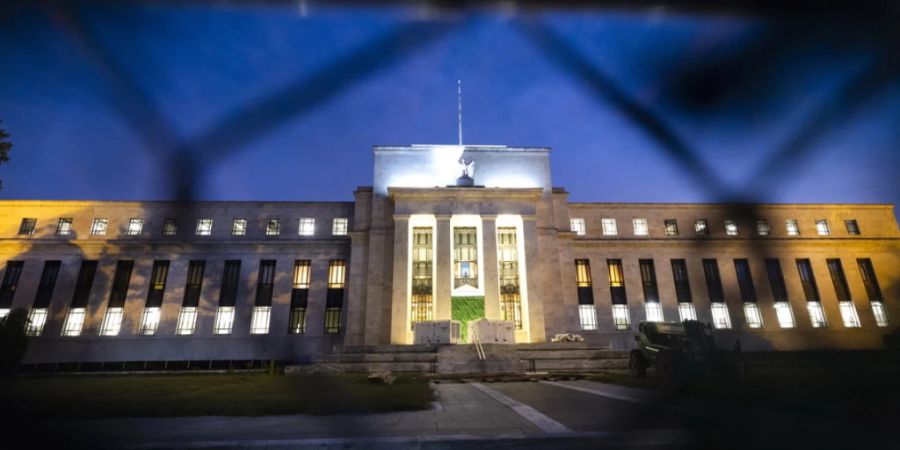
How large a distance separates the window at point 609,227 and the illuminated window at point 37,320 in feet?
164

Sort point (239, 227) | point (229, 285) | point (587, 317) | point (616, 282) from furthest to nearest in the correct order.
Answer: point (239, 227) → point (616, 282) → point (587, 317) → point (229, 285)

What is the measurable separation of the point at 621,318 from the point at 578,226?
9.44m

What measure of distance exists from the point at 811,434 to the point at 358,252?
35.1 metres

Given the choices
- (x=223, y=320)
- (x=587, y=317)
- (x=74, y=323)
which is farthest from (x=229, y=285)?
(x=587, y=317)

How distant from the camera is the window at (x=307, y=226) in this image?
39.3m

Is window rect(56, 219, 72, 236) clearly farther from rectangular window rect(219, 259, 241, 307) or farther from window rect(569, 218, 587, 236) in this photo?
window rect(569, 218, 587, 236)

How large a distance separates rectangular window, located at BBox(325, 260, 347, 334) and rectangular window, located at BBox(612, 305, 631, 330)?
961 inches

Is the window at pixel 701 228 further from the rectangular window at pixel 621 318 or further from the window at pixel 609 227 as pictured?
the window at pixel 609 227

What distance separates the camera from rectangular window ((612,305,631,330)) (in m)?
36.5

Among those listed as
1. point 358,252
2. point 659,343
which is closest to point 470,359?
point 659,343

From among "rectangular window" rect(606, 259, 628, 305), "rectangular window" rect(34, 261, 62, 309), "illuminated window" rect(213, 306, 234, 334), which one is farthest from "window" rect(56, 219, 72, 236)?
"rectangular window" rect(606, 259, 628, 305)

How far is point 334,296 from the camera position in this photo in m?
36.7

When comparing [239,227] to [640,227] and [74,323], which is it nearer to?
[74,323]

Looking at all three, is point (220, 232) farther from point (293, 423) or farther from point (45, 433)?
point (45, 433)
